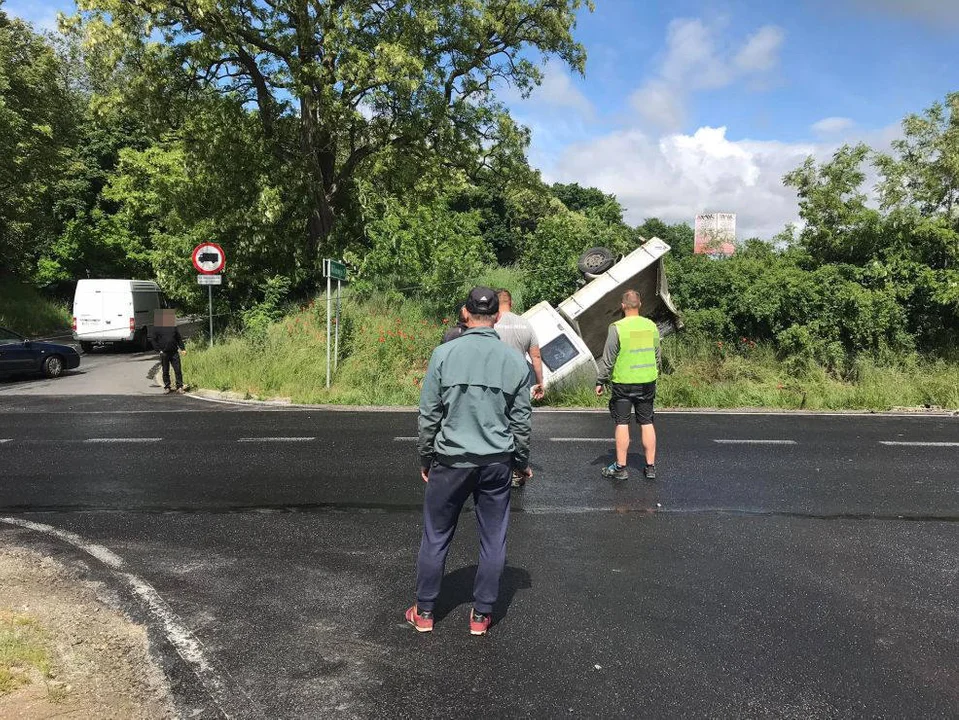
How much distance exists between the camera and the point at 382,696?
3.10 meters

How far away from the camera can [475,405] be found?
3545 mm

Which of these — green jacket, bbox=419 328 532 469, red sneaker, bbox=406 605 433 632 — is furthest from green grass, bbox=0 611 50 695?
green jacket, bbox=419 328 532 469

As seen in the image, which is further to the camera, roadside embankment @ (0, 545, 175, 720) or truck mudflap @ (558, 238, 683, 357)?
truck mudflap @ (558, 238, 683, 357)

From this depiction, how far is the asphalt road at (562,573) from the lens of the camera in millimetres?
3170

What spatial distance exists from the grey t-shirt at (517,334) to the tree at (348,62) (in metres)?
10.3

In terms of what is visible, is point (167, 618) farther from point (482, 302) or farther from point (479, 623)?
point (482, 302)

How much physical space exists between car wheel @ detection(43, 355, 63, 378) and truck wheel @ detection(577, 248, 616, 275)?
12361 millimetres

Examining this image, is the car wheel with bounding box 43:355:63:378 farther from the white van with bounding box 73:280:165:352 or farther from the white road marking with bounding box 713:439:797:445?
the white road marking with bounding box 713:439:797:445

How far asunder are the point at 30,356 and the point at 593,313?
1267cm

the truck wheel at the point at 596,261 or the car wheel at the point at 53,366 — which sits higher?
the truck wheel at the point at 596,261

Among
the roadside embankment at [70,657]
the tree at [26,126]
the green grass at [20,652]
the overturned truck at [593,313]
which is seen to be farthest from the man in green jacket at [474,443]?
the tree at [26,126]

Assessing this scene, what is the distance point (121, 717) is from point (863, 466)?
7287 millimetres

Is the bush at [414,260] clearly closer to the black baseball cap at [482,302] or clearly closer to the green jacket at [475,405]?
the black baseball cap at [482,302]

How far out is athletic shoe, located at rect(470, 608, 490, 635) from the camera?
366 cm
